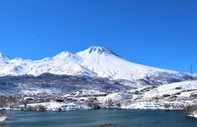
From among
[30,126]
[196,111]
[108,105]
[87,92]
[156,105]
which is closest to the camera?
[30,126]

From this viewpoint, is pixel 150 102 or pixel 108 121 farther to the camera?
pixel 150 102

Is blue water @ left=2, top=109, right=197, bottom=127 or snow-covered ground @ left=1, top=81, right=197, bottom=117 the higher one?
snow-covered ground @ left=1, top=81, right=197, bottom=117

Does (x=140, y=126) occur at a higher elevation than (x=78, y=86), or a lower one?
lower

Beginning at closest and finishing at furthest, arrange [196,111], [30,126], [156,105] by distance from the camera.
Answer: [30,126] < [196,111] < [156,105]

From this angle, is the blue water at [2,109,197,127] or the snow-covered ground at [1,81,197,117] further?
the snow-covered ground at [1,81,197,117]

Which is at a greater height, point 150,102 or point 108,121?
point 150,102

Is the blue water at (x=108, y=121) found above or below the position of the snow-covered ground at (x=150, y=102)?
below

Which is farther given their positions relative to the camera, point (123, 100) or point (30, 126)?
point (123, 100)

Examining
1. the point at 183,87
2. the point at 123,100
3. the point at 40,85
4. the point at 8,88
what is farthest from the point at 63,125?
the point at 40,85

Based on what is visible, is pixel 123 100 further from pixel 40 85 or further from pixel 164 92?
pixel 40 85

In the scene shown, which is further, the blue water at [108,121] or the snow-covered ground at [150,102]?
the snow-covered ground at [150,102]
